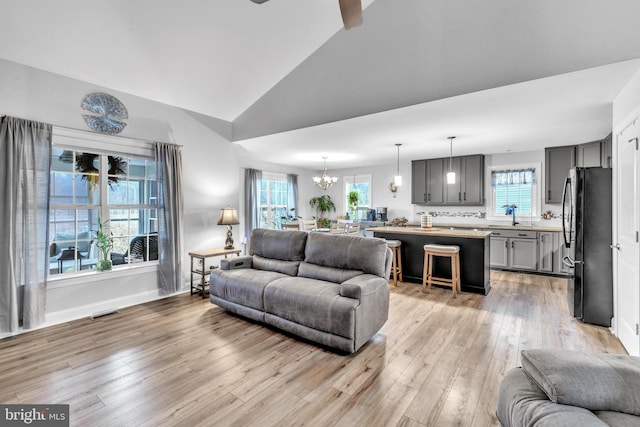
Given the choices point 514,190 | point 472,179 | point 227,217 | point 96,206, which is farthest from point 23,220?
point 514,190

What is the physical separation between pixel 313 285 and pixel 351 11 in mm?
2431

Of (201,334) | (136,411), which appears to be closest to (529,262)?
(201,334)

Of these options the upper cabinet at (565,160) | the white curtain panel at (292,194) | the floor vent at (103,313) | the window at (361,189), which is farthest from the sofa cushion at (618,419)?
the window at (361,189)

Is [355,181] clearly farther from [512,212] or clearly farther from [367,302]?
[367,302]

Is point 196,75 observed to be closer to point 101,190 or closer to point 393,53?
point 101,190

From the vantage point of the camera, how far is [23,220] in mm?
3105

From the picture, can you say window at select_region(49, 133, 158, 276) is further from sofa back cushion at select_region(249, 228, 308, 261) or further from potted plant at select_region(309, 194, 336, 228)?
potted plant at select_region(309, 194, 336, 228)

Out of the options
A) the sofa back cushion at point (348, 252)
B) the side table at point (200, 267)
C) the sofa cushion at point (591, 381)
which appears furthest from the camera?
the side table at point (200, 267)

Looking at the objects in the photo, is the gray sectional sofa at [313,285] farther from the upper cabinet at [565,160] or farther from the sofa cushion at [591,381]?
the upper cabinet at [565,160]

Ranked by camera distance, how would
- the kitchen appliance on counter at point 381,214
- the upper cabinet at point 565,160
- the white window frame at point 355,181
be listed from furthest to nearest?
the white window frame at point 355,181 → the kitchen appliance on counter at point 381,214 → the upper cabinet at point 565,160

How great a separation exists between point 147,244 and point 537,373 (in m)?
4.64

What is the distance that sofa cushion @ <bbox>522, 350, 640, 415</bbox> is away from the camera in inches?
43.4

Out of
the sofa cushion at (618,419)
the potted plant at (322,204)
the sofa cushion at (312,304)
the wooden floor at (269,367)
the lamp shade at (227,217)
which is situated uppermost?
the potted plant at (322,204)

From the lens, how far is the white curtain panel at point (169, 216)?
13.9ft
